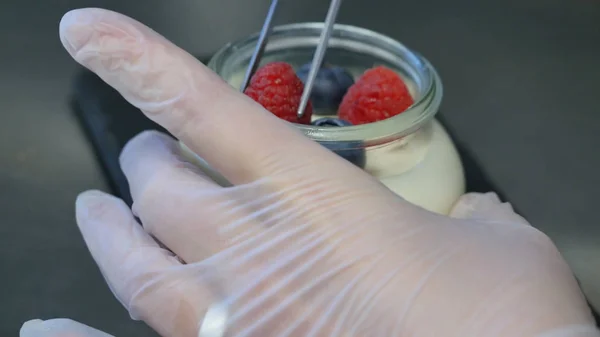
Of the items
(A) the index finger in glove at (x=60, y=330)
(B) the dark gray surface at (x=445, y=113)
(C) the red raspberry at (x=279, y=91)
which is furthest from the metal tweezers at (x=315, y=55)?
(A) the index finger in glove at (x=60, y=330)

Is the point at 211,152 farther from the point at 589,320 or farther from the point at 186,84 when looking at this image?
the point at 589,320

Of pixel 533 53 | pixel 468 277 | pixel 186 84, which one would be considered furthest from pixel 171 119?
pixel 533 53

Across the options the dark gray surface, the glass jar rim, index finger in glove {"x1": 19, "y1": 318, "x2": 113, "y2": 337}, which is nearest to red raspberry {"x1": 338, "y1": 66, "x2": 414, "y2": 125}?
the glass jar rim

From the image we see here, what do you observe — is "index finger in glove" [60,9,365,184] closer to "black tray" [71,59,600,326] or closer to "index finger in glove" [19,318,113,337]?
"index finger in glove" [19,318,113,337]

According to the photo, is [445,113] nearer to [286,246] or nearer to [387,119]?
[387,119]

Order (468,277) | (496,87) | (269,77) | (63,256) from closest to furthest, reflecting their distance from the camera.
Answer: (468,277) → (269,77) → (63,256) → (496,87)

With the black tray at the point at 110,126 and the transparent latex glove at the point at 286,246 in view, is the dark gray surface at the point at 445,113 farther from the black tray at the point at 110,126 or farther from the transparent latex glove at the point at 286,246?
the transparent latex glove at the point at 286,246

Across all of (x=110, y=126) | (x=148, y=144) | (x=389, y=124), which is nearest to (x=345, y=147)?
(x=389, y=124)
